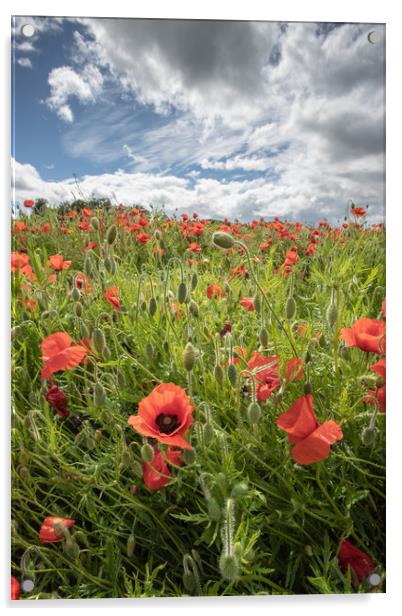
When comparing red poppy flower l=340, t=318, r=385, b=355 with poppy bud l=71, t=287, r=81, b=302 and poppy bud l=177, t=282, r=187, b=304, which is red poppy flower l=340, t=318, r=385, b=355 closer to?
poppy bud l=177, t=282, r=187, b=304

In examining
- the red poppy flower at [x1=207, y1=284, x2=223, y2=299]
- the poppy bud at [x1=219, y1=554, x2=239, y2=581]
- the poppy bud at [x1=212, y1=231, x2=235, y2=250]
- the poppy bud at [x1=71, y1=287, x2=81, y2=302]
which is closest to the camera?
the poppy bud at [x1=219, y1=554, x2=239, y2=581]

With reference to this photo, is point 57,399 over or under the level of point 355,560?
over

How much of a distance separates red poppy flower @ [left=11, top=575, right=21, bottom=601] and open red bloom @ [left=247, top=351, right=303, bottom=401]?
2.42 feet

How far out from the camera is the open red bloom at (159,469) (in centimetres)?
132

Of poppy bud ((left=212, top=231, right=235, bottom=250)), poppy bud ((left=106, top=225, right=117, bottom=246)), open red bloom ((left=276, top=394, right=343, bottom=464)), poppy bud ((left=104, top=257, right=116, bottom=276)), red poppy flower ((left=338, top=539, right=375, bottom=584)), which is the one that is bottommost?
red poppy flower ((left=338, top=539, right=375, bottom=584))

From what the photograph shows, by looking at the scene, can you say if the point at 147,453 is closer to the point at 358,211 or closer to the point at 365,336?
the point at 365,336

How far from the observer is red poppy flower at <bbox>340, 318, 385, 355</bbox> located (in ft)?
4.50

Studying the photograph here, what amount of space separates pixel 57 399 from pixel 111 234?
45 centimetres

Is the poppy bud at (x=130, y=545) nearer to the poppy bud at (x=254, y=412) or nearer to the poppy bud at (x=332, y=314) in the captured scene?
the poppy bud at (x=254, y=412)

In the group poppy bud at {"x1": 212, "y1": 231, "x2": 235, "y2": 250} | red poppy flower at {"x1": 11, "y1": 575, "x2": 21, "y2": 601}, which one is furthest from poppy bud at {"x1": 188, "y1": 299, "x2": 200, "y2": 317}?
red poppy flower at {"x1": 11, "y1": 575, "x2": 21, "y2": 601}

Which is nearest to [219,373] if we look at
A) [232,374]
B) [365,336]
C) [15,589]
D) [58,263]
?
[232,374]

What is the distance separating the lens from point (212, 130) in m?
1.54

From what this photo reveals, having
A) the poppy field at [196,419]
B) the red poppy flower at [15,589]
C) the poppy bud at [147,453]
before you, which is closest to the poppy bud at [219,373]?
the poppy field at [196,419]

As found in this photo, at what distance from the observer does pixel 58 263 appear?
1630 mm
